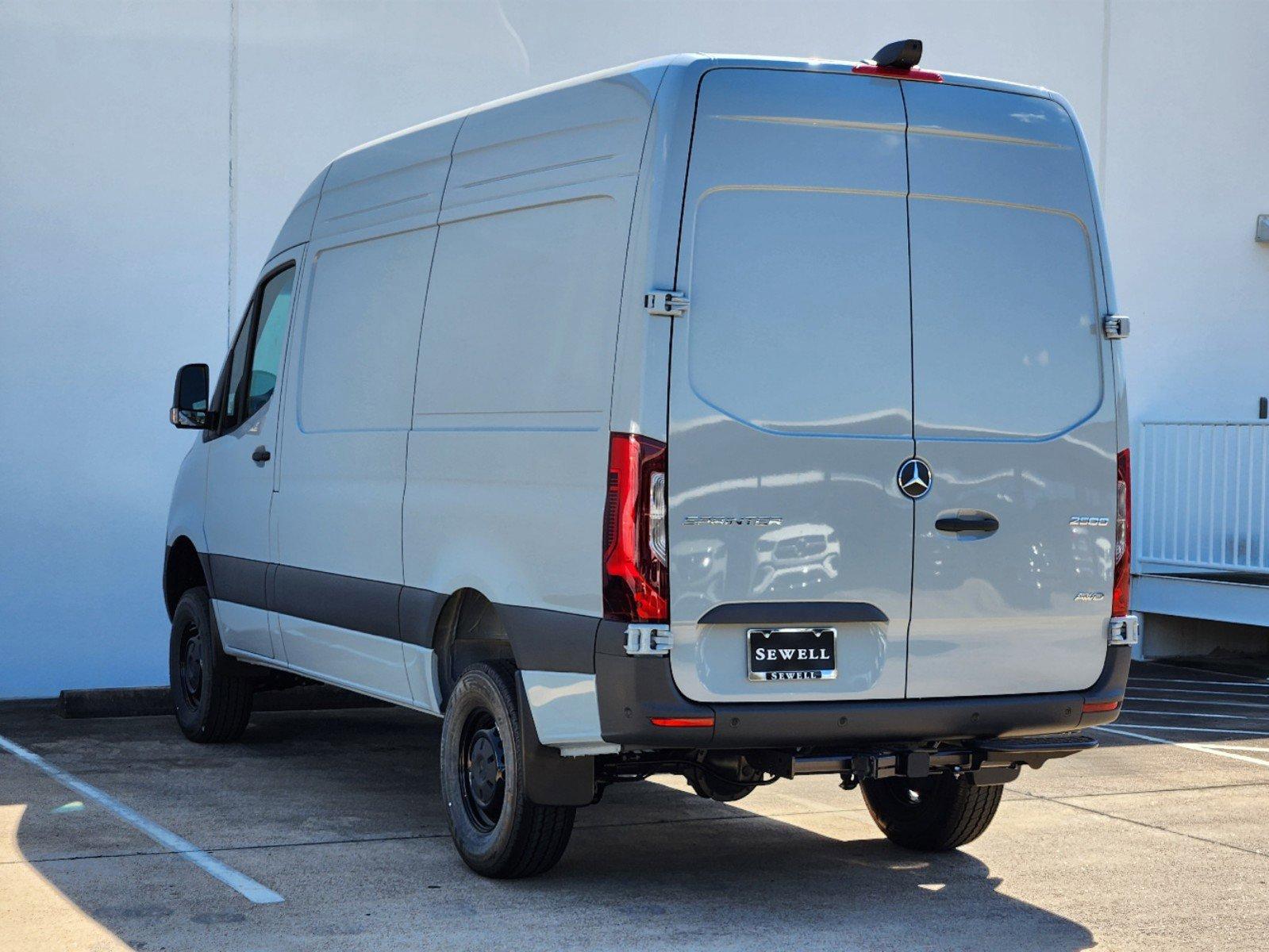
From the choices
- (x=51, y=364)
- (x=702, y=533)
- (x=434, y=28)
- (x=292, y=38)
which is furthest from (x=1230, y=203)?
(x=702, y=533)

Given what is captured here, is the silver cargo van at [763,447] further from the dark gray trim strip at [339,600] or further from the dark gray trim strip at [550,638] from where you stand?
the dark gray trim strip at [339,600]

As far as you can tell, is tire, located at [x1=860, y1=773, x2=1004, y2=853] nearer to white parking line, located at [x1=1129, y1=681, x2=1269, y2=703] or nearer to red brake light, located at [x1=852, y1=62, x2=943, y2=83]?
red brake light, located at [x1=852, y1=62, x2=943, y2=83]

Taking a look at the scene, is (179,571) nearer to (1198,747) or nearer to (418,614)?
(418,614)

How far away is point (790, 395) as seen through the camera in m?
5.40

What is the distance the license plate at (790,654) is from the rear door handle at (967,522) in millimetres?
532

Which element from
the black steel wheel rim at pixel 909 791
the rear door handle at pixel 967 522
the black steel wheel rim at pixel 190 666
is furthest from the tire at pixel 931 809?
the black steel wheel rim at pixel 190 666

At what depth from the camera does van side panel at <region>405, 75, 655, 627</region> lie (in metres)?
5.46

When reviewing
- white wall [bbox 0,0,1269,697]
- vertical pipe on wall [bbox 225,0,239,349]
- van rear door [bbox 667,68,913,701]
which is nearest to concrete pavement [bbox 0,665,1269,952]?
van rear door [bbox 667,68,913,701]

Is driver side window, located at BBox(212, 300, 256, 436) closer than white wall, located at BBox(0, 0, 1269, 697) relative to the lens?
Yes

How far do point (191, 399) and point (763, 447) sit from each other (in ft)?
13.8

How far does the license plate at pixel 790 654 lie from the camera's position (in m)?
5.28

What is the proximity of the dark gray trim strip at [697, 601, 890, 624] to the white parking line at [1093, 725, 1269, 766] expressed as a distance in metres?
4.35

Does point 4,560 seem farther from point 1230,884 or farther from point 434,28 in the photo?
point 1230,884

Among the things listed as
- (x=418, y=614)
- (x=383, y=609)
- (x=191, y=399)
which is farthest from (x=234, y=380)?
(x=418, y=614)
